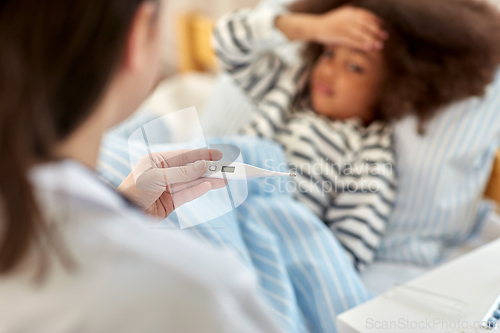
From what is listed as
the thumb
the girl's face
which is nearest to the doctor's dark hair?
the thumb

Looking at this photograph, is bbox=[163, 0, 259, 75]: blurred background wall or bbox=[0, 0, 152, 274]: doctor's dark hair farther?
bbox=[163, 0, 259, 75]: blurred background wall

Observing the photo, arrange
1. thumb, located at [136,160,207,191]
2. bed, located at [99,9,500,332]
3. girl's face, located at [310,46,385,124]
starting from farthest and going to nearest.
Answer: girl's face, located at [310,46,385,124]
bed, located at [99,9,500,332]
thumb, located at [136,160,207,191]

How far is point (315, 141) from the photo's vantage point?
90 centimetres

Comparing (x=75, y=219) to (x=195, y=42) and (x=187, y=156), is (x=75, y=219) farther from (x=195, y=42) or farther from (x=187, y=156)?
(x=195, y=42)

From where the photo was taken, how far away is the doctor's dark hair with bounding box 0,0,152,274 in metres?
0.24

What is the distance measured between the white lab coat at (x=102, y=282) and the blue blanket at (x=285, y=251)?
18 cm

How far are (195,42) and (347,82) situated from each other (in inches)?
40.1

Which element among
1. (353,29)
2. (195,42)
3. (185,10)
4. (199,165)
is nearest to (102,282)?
(199,165)

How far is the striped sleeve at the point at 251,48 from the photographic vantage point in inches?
38.7

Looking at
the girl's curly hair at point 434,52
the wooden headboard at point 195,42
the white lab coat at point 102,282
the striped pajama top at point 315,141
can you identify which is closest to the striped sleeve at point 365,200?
the striped pajama top at point 315,141

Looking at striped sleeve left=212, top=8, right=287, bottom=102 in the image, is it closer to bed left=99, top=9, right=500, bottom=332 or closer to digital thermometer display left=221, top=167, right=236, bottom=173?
bed left=99, top=9, right=500, bottom=332

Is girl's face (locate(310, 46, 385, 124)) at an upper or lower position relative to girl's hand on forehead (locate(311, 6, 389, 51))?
lower

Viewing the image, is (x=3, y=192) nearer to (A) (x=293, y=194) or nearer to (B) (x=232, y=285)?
(B) (x=232, y=285)

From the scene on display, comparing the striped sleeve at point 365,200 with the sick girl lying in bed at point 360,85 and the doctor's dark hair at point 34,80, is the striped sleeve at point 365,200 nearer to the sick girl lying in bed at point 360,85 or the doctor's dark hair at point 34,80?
the sick girl lying in bed at point 360,85
